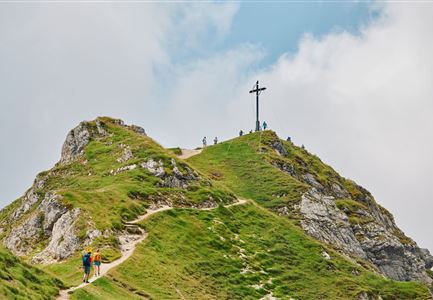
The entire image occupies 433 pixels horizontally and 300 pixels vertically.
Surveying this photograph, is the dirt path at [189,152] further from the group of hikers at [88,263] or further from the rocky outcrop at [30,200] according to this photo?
the group of hikers at [88,263]

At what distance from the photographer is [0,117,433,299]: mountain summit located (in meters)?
69.9

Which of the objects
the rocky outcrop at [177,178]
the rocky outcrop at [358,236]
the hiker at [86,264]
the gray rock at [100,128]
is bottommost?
the hiker at [86,264]

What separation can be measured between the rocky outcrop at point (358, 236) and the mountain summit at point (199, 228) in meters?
0.27

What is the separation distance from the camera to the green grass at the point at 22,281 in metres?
41.5

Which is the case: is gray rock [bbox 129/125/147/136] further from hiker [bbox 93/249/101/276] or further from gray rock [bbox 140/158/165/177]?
hiker [bbox 93/249/101/276]

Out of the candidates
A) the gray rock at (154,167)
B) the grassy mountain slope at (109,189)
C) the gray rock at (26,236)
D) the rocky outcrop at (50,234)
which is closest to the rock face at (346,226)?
the grassy mountain slope at (109,189)

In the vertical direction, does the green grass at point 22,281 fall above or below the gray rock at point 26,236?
below

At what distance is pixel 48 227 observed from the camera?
7975 centimetres

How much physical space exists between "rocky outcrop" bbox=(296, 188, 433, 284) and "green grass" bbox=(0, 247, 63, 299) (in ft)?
193

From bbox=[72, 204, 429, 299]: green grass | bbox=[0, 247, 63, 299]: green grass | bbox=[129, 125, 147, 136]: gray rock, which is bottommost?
bbox=[0, 247, 63, 299]: green grass

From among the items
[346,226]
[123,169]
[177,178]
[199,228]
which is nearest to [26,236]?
[123,169]

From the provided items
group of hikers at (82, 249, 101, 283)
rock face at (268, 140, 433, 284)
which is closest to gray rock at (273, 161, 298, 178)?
rock face at (268, 140, 433, 284)

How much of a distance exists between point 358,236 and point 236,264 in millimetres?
40759

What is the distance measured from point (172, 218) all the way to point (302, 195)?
3281 centimetres
